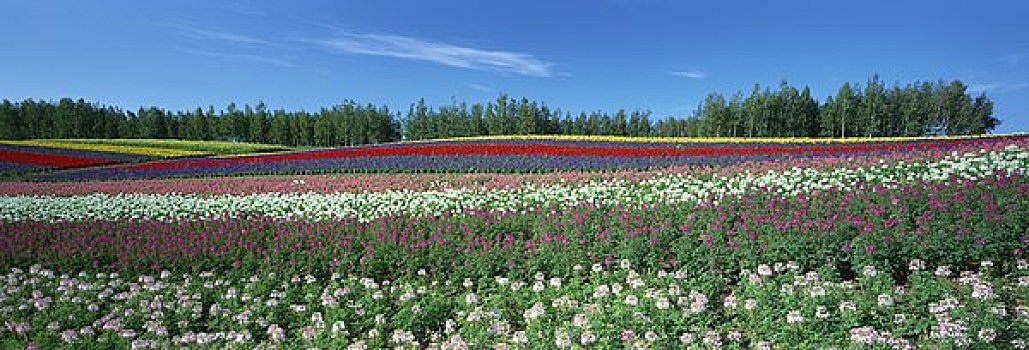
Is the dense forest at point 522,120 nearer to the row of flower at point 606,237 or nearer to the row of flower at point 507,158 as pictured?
the row of flower at point 507,158

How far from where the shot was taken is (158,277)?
802 cm

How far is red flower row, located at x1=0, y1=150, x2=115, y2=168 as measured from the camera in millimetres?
25922

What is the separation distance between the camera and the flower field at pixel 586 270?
5.11 m

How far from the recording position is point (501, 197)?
12.4m

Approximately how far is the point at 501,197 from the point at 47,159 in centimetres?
2451

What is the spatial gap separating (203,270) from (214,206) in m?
5.37

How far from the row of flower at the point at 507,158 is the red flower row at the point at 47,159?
179 inches

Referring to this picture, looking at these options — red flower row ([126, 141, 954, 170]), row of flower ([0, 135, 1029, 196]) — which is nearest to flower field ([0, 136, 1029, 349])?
row of flower ([0, 135, 1029, 196])

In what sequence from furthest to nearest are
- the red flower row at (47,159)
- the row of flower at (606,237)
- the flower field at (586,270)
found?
the red flower row at (47,159) < the row of flower at (606,237) < the flower field at (586,270)

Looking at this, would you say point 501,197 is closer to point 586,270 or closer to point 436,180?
point 436,180

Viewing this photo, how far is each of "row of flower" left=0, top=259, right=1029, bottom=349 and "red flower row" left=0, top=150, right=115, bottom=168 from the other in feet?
75.3

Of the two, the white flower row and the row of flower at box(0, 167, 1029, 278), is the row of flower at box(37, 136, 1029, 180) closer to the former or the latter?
the white flower row

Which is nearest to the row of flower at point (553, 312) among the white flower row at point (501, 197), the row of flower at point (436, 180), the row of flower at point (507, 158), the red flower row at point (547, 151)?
the white flower row at point (501, 197)

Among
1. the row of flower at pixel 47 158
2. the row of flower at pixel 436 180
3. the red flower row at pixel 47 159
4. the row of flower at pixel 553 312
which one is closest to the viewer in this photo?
the row of flower at pixel 553 312
